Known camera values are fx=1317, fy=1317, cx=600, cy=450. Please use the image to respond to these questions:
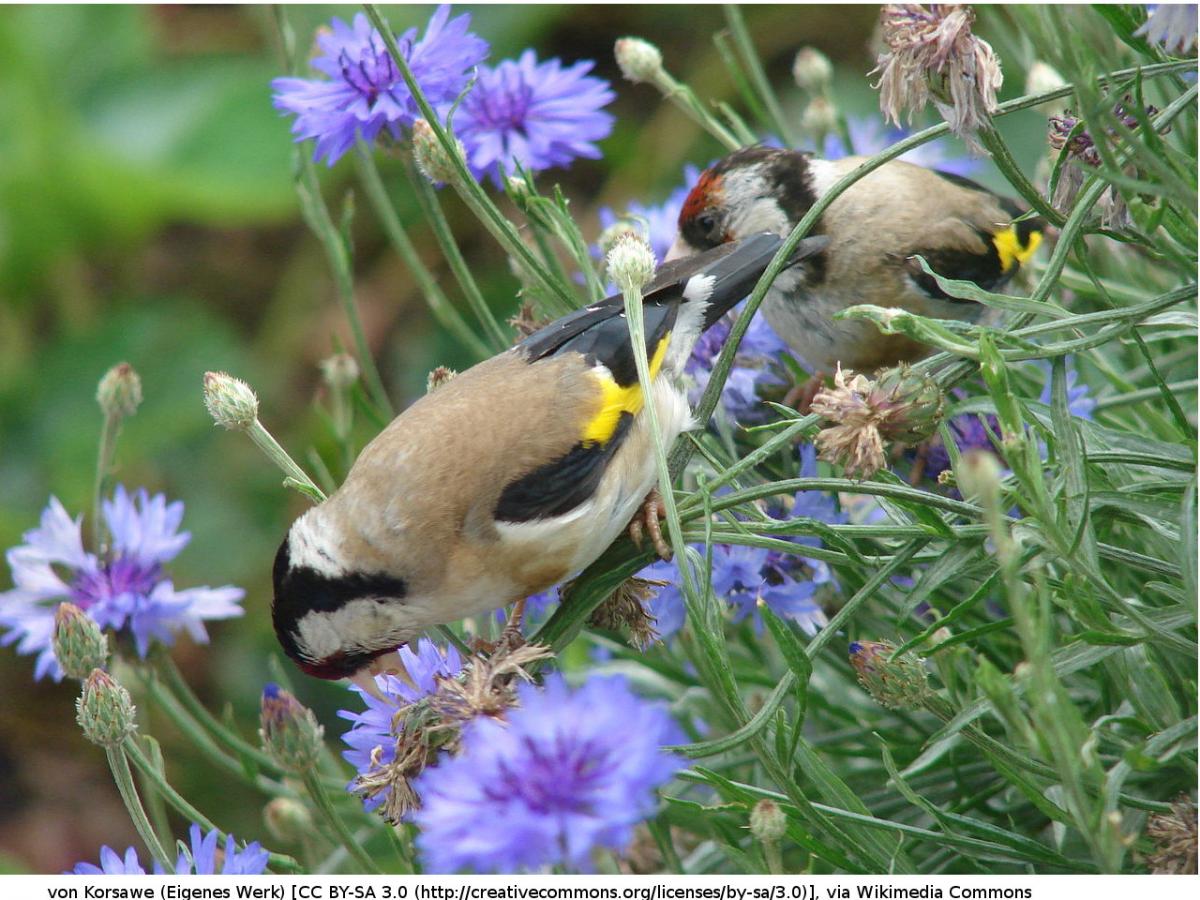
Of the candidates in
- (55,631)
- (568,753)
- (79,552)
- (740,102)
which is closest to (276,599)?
(55,631)

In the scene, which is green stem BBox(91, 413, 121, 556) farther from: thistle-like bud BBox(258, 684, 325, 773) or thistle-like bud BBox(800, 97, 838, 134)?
thistle-like bud BBox(800, 97, 838, 134)

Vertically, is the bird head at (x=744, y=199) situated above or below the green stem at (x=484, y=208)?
below

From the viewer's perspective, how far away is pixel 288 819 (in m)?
1.27

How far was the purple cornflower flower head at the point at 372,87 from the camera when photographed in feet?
4.21

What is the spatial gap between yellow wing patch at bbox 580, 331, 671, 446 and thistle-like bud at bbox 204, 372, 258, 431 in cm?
30

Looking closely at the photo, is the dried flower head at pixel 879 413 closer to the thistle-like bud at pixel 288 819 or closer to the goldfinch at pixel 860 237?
the goldfinch at pixel 860 237

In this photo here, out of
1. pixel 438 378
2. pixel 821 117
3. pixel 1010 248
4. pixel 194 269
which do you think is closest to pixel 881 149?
pixel 821 117

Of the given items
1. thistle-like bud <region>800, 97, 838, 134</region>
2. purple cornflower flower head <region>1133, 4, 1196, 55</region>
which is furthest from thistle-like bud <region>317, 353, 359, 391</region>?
purple cornflower flower head <region>1133, 4, 1196, 55</region>

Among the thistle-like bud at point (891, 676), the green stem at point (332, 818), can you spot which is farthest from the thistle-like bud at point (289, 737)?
the thistle-like bud at point (891, 676)

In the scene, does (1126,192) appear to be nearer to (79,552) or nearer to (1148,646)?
(1148,646)

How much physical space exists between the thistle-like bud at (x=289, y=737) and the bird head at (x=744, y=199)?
A: 684 mm

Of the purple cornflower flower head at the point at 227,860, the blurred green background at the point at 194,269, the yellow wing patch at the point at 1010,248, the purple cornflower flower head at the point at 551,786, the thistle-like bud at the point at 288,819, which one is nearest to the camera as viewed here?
the purple cornflower flower head at the point at 551,786

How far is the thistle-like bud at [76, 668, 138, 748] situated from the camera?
101 cm

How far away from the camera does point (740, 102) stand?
9.41 feet
